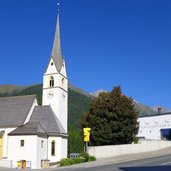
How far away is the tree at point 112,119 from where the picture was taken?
50.4 meters

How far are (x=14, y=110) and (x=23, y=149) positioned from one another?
715 cm

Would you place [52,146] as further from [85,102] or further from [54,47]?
[85,102]

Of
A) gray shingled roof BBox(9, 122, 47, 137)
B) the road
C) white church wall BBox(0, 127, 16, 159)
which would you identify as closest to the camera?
the road

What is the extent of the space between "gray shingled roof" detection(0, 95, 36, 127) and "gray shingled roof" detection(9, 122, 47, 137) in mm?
1014

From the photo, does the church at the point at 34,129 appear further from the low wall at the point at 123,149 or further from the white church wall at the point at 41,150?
the low wall at the point at 123,149

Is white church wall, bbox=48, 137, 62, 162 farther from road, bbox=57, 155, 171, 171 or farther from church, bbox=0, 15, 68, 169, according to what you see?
road, bbox=57, 155, 171, 171

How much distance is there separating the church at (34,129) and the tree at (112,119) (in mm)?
4341

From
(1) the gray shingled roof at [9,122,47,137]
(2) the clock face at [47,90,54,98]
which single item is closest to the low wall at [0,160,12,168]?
(1) the gray shingled roof at [9,122,47,137]

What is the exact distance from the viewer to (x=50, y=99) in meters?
56.2

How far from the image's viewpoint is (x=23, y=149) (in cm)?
4675

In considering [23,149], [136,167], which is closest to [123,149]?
[23,149]

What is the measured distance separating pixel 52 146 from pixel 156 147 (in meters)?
15.9

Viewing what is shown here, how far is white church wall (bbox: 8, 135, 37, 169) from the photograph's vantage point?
1807 inches

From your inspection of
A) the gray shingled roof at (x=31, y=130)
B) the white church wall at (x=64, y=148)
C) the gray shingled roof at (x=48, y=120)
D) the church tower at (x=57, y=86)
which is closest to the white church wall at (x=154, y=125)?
the church tower at (x=57, y=86)
